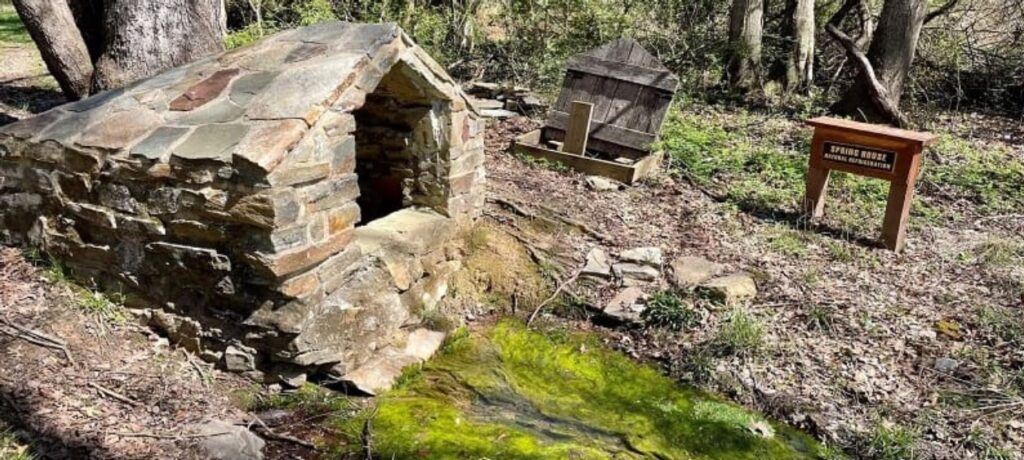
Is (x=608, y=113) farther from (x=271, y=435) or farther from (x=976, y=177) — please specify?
(x=271, y=435)

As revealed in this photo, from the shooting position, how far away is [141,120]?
3975 mm

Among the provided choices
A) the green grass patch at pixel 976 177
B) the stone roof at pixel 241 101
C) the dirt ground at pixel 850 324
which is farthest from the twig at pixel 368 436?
the green grass patch at pixel 976 177

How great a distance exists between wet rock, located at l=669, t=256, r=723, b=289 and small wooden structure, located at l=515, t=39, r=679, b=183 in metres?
1.70

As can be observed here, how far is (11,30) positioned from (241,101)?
42.2 feet

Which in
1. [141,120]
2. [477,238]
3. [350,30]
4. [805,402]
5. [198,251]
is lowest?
[805,402]

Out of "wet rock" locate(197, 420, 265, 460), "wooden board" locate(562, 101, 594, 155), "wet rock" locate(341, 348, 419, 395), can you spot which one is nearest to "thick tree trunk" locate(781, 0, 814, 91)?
"wooden board" locate(562, 101, 594, 155)

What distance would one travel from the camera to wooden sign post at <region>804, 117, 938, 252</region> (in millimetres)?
5684

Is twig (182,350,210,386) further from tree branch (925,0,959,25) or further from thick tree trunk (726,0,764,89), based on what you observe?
tree branch (925,0,959,25)

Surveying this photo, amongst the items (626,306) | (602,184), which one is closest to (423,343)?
(626,306)

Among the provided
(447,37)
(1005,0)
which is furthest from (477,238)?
(1005,0)

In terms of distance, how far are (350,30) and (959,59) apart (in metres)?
9.10

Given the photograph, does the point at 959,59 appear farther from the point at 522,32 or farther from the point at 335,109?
the point at 335,109

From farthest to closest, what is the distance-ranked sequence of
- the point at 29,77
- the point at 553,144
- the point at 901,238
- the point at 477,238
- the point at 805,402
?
1. the point at 29,77
2. the point at 553,144
3. the point at 901,238
4. the point at 477,238
5. the point at 805,402

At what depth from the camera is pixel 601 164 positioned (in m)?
7.11
